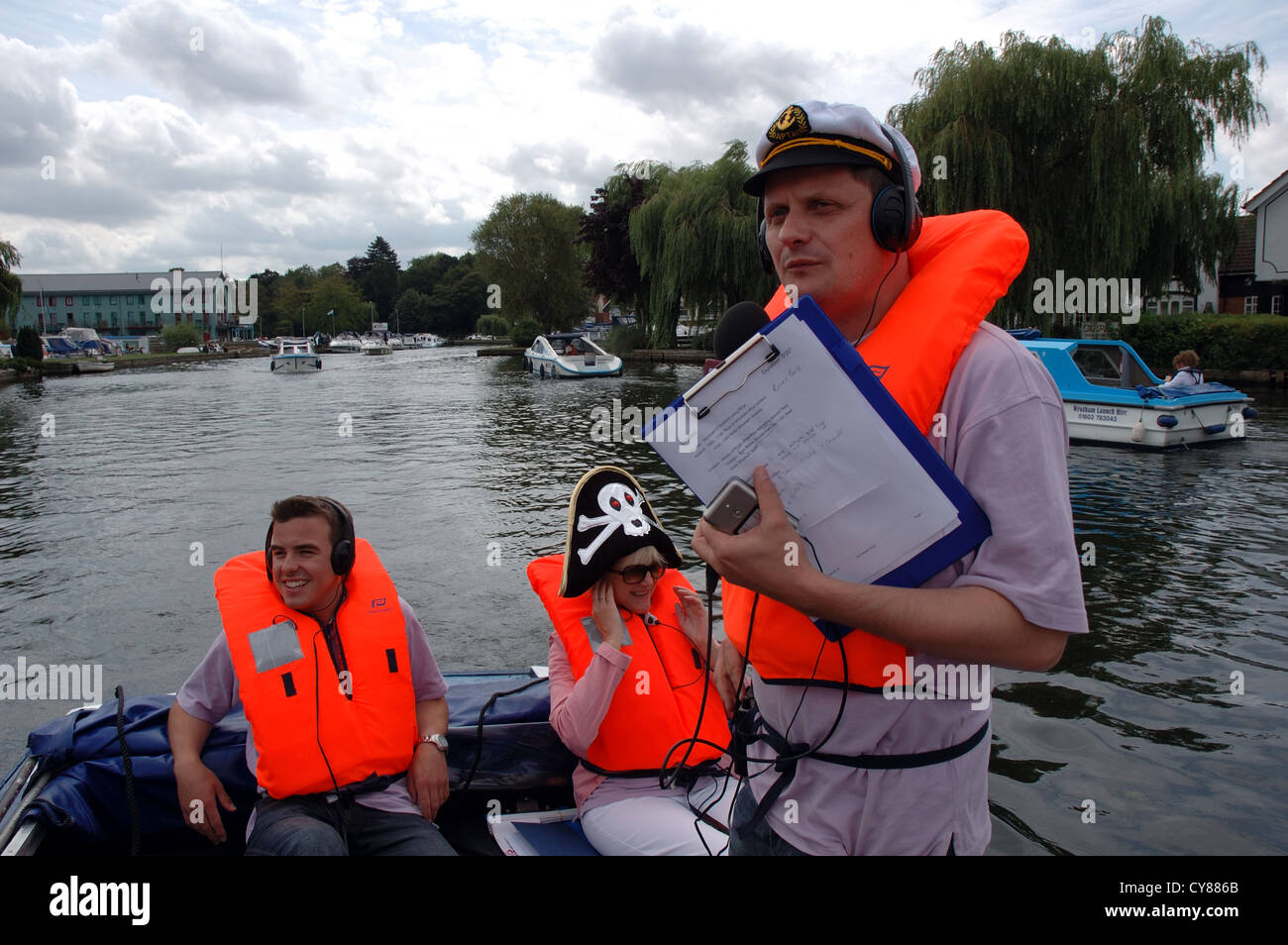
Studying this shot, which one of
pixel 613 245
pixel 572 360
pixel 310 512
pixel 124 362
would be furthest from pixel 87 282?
pixel 310 512

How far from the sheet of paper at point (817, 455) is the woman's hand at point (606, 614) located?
2362 millimetres

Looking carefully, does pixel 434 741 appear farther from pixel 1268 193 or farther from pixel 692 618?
pixel 1268 193

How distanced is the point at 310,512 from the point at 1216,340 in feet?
115

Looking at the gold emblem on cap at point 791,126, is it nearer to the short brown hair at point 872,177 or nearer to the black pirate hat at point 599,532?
the short brown hair at point 872,177

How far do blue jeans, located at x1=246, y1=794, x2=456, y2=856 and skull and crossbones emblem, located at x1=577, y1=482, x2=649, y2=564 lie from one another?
53.0 inches

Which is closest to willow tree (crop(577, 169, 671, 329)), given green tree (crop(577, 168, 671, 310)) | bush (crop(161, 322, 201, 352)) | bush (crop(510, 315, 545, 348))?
green tree (crop(577, 168, 671, 310))

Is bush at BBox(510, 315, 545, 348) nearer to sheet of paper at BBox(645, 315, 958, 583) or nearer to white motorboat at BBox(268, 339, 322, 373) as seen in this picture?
white motorboat at BBox(268, 339, 322, 373)

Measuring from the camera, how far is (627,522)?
13.9 ft

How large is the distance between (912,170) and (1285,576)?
398 inches

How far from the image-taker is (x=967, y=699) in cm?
179

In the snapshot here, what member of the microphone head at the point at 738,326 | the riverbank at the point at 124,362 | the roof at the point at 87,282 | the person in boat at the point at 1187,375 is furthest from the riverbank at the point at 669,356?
the roof at the point at 87,282

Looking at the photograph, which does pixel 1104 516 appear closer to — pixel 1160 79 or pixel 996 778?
pixel 996 778

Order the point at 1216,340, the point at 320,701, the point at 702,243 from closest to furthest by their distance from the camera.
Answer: the point at 320,701
the point at 1216,340
the point at 702,243
